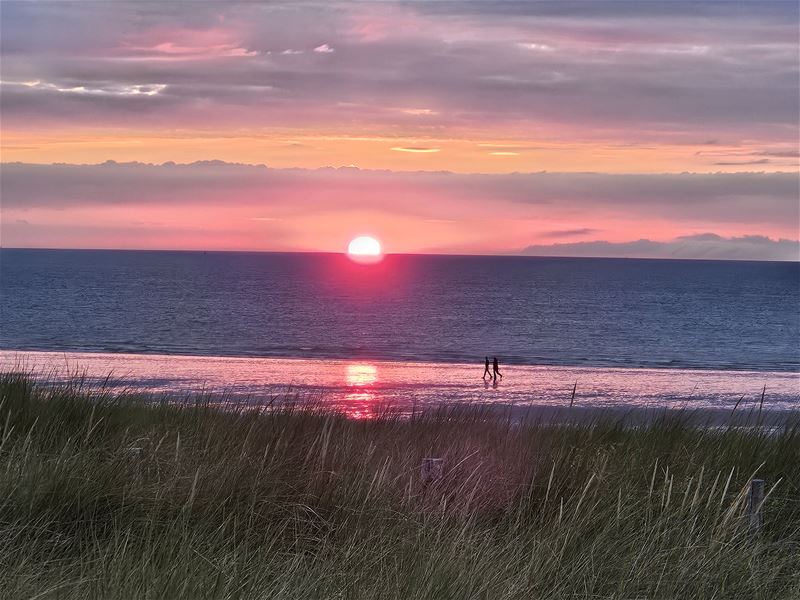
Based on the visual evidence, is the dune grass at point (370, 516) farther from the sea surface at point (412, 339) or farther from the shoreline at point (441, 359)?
the shoreline at point (441, 359)

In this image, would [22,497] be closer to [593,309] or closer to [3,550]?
[3,550]

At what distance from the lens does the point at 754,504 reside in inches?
263

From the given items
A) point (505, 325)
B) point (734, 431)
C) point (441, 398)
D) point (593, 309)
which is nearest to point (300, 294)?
point (593, 309)

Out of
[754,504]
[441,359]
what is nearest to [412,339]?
[441,359]

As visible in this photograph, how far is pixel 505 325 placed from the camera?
76688mm

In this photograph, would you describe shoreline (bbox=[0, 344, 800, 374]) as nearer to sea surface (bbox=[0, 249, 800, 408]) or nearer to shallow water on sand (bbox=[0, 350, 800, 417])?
sea surface (bbox=[0, 249, 800, 408])

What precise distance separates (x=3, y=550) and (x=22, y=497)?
2.67 ft

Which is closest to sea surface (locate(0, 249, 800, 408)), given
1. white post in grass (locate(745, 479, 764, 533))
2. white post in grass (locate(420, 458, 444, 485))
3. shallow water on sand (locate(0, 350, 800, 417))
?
shallow water on sand (locate(0, 350, 800, 417))

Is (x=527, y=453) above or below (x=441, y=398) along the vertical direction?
above

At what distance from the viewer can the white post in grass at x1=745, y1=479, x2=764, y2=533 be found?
256 inches

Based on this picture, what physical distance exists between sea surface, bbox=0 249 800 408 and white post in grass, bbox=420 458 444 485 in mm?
8682

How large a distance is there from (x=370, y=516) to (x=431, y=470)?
2.76 feet

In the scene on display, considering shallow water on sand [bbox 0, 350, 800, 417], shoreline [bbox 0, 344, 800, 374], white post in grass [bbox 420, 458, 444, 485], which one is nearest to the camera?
white post in grass [bbox 420, 458, 444, 485]

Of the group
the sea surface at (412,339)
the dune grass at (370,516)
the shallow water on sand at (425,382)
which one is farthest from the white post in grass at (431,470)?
the shallow water on sand at (425,382)
